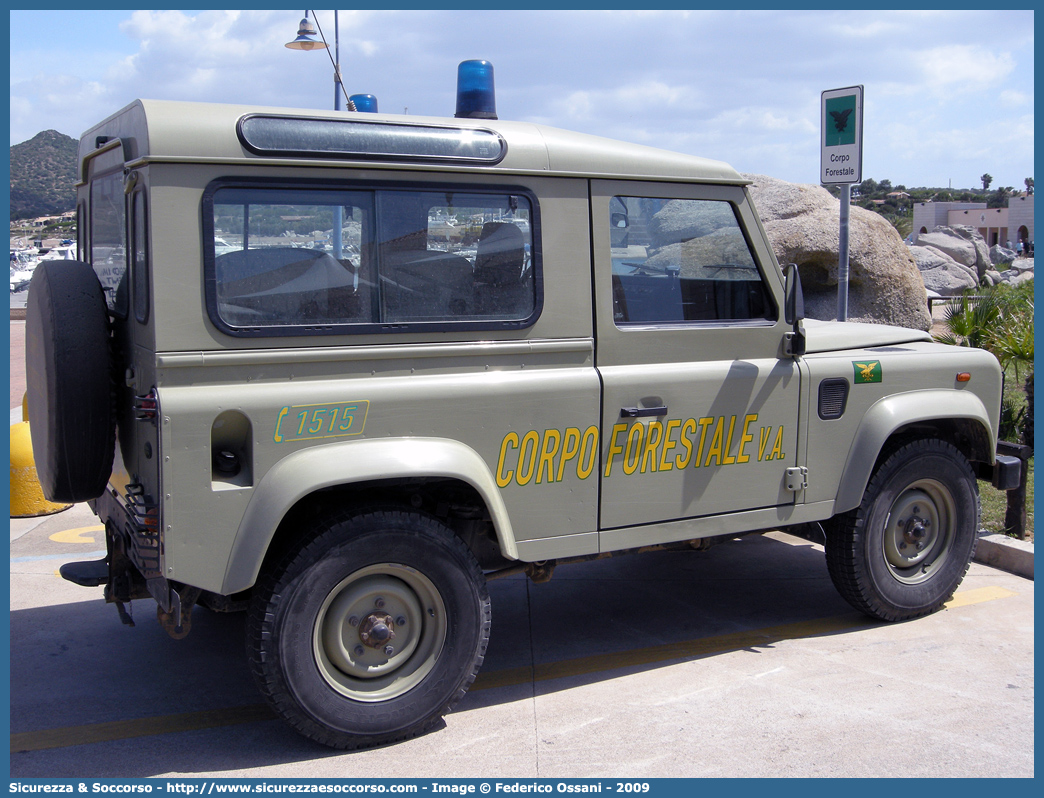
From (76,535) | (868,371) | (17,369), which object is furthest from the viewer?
(17,369)

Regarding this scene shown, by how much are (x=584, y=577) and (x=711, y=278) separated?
2347mm

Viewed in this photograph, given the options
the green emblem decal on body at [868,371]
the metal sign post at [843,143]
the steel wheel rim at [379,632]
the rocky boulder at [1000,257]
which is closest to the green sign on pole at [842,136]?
the metal sign post at [843,143]

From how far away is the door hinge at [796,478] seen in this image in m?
4.41

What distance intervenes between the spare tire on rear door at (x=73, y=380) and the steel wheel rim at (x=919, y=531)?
3.83 meters

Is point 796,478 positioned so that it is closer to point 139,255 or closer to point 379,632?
point 379,632

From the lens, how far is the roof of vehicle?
10.7 feet

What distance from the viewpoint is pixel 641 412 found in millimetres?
3982

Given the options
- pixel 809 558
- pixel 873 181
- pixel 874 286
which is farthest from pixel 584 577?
pixel 873 181

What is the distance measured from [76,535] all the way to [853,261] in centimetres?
791

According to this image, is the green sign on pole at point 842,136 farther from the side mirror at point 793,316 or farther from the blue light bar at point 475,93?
the blue light bar at point 475,93

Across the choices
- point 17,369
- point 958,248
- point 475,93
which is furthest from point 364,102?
point 958,248

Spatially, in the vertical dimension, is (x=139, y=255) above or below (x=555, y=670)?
above

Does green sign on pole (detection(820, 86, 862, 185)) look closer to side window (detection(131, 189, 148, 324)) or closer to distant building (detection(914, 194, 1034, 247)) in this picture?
side window (detection(131, 189, 148, 324))

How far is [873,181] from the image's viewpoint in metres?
97.1
